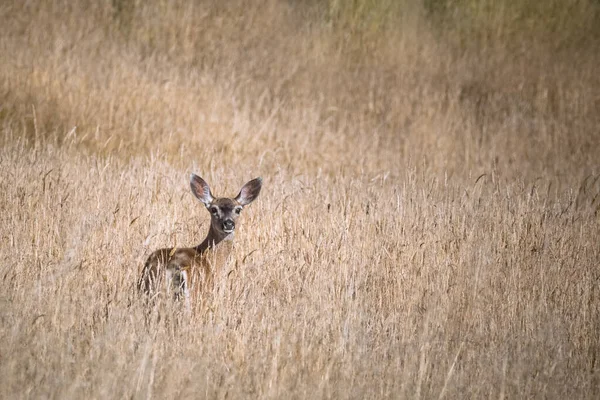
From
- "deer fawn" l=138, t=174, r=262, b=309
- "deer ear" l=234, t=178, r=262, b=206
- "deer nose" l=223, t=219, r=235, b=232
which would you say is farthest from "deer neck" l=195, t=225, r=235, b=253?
"deer ear" l=234, t=178, r=262, b=206

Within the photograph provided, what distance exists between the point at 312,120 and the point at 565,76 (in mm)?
4327

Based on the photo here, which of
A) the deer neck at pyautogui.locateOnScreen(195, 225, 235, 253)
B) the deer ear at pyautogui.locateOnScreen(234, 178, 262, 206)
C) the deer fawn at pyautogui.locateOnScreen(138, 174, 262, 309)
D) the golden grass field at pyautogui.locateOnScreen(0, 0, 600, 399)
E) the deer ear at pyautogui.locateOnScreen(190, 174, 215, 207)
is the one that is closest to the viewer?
the golden grass field at pyautogui.locateOnScreen(0, 0, 600, 399)

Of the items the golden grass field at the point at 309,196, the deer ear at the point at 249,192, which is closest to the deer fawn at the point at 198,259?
the deer ear at the point at 249,192

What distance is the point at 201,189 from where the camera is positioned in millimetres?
6344

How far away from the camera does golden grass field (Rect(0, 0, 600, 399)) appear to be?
4.68 metres

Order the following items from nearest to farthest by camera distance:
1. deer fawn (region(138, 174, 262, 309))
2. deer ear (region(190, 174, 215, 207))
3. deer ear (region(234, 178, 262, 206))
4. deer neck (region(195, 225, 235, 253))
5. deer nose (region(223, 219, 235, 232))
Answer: deer fawn (region(138, 174, 262, 309)) → deer nose (region(223, 219, 235, 232)) → deer neck (region(195, 225, 235, 253)) → deer ear (region(190, 174, 215, 207)) → deer ear (region(234, 178, 262, 206))

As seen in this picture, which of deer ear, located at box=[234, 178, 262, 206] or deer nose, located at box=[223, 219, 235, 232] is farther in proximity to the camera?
deer ear, located at box=[234, 178, 262, 206]

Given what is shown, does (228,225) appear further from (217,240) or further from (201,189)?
(201,189)

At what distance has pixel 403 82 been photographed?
13.6 metres

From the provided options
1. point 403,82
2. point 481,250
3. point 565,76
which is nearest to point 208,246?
point 481,250

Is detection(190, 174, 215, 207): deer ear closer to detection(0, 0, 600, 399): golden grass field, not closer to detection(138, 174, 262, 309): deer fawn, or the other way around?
detection(138, 174, 262, 309): deer fawn

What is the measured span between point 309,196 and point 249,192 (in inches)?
77.2

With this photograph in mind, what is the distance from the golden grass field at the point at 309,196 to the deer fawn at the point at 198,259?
5.9 inches

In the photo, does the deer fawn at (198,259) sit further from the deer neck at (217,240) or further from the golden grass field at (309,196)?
the golden grass field at (309,196)
